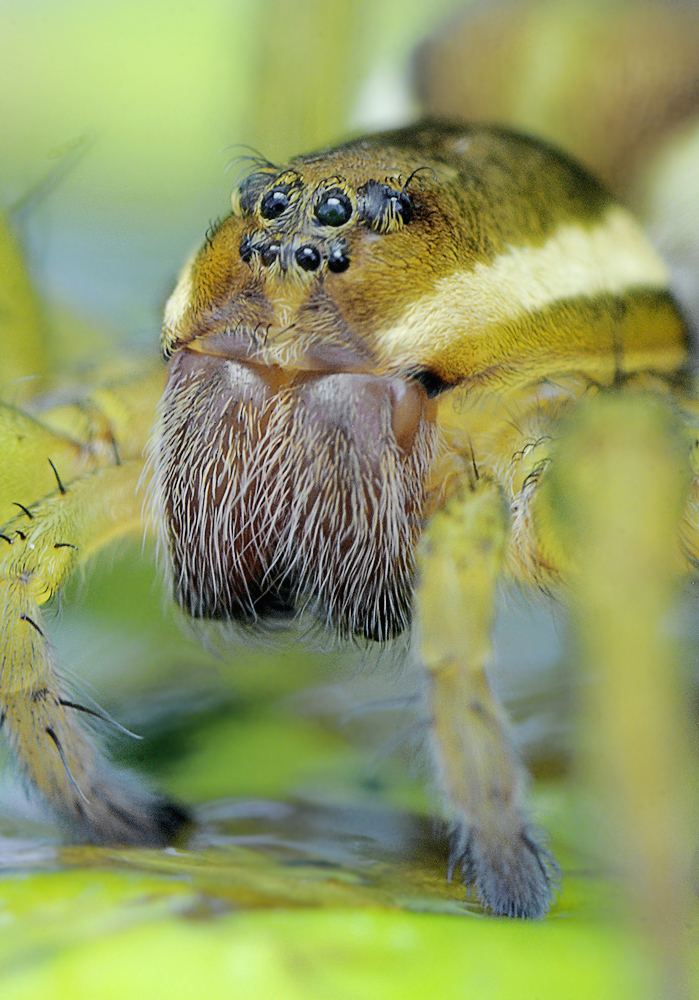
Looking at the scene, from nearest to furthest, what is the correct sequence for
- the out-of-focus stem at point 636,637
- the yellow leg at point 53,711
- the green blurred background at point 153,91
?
the out-of-focus stem at point 636,637
the yellow leg at point 53,711
the green blurred background at point 153,91

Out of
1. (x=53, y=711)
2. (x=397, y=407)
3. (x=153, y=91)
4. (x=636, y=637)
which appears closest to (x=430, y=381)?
(x=397, y=407)

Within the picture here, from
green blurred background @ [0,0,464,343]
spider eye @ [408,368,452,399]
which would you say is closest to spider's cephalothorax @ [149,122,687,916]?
spider eye @ [408,368,452,399]

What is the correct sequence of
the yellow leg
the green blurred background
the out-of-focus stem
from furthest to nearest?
1. the green blurred background
2. the yellow leg
3. the out-of-focus stem

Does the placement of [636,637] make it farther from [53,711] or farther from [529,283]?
[53,711]

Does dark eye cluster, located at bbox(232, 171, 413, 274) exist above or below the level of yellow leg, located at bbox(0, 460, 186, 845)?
above

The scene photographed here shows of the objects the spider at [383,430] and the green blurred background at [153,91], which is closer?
the spider at [383,430]

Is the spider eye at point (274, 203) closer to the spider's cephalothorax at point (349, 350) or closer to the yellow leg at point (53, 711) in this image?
the spider's cephalothorax at point (349, 350)

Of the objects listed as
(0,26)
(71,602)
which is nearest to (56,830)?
(71,602)

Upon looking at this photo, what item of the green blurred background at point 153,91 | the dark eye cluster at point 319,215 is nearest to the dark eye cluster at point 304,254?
the dark eye cluster at point 319,215

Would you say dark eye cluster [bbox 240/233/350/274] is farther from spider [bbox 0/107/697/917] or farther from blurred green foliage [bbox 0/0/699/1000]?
blurred green foliage [bbox 0/0/699/1000]
